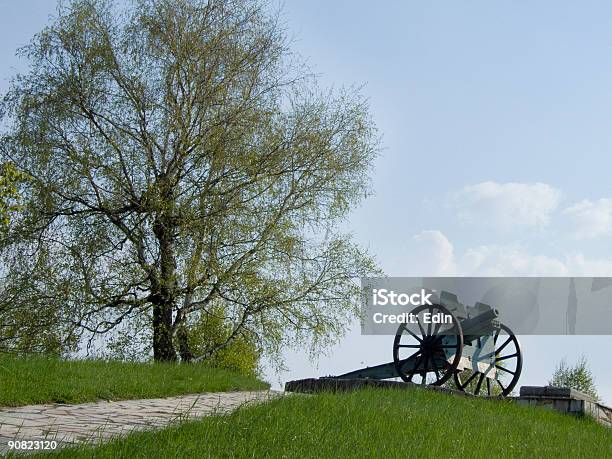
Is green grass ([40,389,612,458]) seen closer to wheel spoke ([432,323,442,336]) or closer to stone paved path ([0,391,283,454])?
stone paved path ([0,391,283,454])

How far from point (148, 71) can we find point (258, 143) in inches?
123

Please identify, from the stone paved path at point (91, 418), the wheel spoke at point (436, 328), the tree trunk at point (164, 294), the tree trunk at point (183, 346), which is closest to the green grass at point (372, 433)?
the stone paved path at point (91, 418)

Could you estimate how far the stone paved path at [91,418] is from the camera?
7.02 metres

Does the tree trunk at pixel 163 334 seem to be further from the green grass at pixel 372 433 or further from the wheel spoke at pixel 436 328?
the green grass at pixel 372 433

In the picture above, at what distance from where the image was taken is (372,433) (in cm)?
801

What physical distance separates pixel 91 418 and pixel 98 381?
2421 mm

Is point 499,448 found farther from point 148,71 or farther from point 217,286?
point 148,71

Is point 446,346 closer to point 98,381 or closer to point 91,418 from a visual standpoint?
point 98,381

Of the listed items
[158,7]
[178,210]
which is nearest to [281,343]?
[178,210]

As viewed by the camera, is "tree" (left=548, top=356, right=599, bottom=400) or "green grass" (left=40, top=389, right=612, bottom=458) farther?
"tree" (left=548, top=356, right=599, bottom=400)

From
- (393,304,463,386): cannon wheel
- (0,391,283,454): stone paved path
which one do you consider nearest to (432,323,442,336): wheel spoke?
(393,304,463,386): cannon wheel

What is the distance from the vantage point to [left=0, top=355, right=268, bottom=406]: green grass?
9711 mm

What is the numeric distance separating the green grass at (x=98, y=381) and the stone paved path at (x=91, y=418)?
29 cm

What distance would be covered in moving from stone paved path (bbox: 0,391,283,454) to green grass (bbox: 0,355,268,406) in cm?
29
